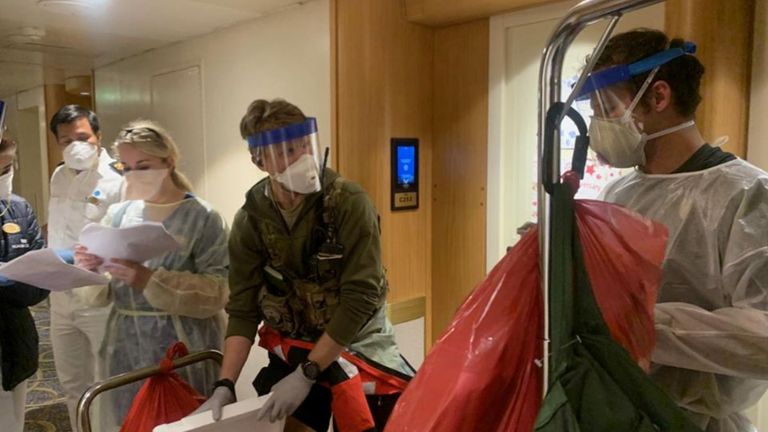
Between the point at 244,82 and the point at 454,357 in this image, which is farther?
the point at 244,82

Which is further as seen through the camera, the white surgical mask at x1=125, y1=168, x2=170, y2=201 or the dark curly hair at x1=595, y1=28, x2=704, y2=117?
the white surgical mask at x1=125, y1=168, x2=170, y2=201

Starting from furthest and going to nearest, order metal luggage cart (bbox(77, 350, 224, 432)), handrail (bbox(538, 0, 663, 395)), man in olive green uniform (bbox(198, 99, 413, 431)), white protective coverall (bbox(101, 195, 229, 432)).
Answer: white protective coverall (bbox(101, 195, 229, 432)) → man in olive green uniform (bbox(198, 99, 413, 431)) → metal luggage cart (bbox(77, 350, 224, 432)) → handrail (bbox(538, 0, 663, 395))

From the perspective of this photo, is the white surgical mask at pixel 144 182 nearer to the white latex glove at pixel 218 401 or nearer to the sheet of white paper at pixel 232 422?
the white latex glove at pixel 218 401

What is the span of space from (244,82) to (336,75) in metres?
0.81

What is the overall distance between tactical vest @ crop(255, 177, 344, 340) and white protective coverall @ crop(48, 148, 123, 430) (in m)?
1.13

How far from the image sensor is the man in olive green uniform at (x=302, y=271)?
1.47 m

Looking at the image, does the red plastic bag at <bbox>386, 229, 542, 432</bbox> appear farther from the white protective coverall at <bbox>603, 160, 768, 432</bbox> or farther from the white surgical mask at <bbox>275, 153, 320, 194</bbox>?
the white surgical mask at <bbox>275, 153, 320, 194</bbox>

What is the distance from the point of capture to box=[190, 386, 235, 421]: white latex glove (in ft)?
4.15

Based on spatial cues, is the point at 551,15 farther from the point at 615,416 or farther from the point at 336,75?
the point at 615,416

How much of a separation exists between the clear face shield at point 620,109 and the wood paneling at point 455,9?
0.98 meters

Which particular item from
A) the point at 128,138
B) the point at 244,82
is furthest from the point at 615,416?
the point at 244,82

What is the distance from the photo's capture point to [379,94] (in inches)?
92.5

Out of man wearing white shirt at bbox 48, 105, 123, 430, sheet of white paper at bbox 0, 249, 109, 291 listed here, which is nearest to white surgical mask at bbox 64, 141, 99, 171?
man wearing white shirt at bbox 48, 105, 123, 430

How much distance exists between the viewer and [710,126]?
5.36ft
